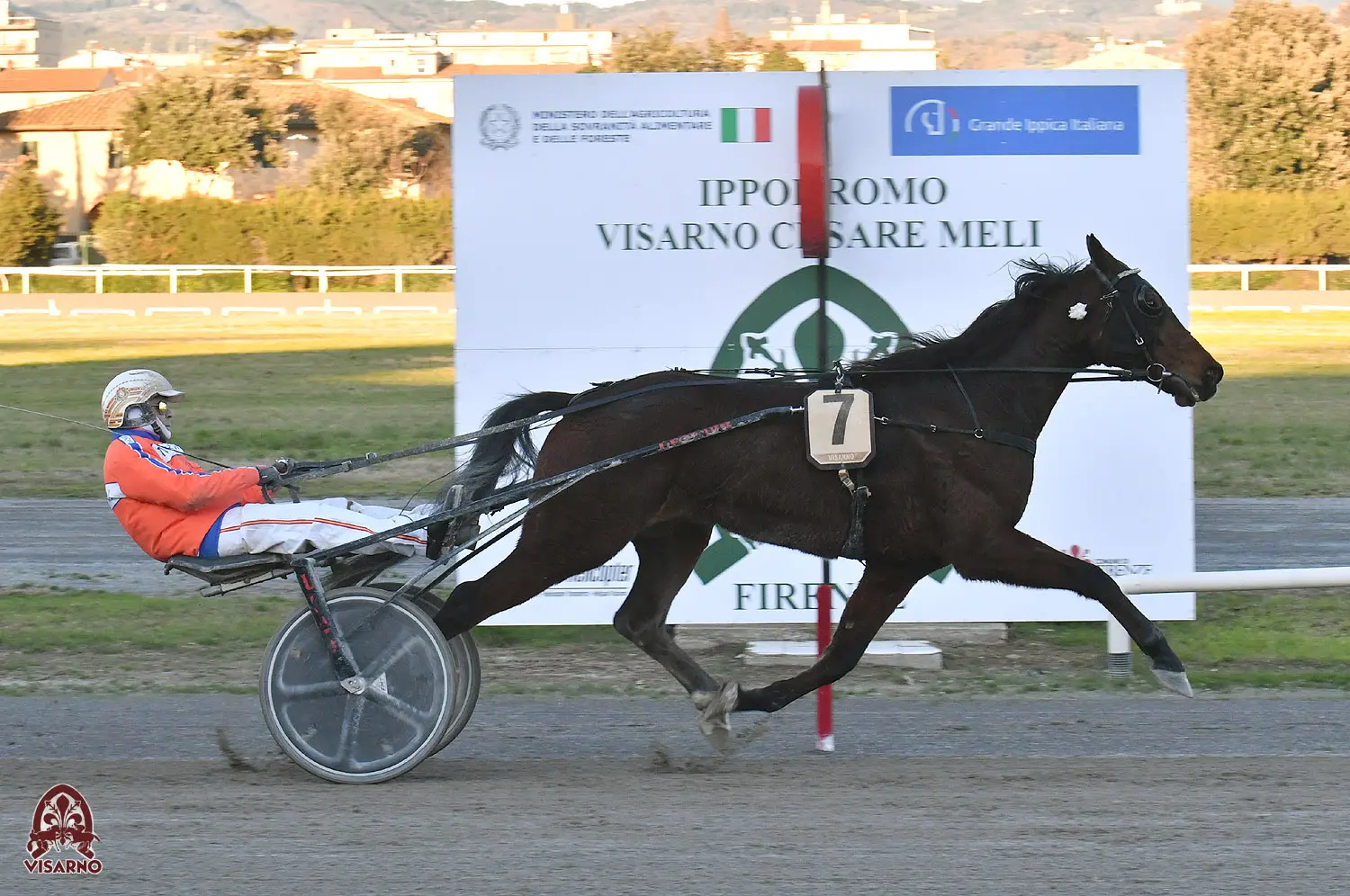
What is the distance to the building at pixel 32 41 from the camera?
136 metres

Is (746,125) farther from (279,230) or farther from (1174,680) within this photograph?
(279,230)

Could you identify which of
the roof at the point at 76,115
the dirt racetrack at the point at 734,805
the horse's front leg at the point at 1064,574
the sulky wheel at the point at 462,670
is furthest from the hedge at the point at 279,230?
the horse's front leg at the point at 1064,574

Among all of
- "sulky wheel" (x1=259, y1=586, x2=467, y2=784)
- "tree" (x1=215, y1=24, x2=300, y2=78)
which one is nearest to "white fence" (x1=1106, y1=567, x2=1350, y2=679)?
"sulky wheel" (x1=259, y1=586, x2=467, y2=784)

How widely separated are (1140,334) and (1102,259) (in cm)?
31

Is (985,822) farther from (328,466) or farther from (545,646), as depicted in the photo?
(545,646)

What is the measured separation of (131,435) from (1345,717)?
504 centimetres

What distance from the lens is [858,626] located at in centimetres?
596

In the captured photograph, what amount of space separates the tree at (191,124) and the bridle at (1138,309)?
5187 cm

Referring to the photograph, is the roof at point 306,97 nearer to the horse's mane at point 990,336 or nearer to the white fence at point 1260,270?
Answer: the white fence at point 1260,270

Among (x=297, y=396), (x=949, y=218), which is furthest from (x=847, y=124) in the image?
(x=297, y=396)

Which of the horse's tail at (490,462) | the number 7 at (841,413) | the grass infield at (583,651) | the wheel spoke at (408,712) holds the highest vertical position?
the number 7 at (841,413)

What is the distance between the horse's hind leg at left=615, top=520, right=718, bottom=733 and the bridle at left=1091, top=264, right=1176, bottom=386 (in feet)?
5.73

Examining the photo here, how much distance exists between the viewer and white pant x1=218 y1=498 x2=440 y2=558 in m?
5.67

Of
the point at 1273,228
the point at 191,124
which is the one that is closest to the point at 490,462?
the point at 1273,228
